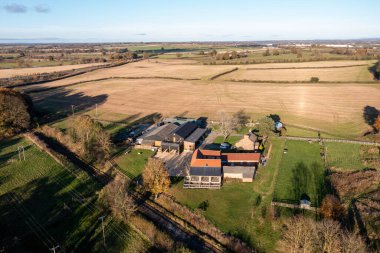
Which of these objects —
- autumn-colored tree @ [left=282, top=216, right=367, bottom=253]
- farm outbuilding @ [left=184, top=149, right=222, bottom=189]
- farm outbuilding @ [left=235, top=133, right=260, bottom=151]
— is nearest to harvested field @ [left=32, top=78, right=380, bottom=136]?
farm outbuilding @ [left=235, top=133, right=260, bottom=151]

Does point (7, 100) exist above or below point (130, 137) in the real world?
above

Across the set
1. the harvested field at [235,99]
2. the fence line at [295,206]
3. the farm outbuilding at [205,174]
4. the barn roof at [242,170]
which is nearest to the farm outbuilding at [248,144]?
the barn roof at [242,170]

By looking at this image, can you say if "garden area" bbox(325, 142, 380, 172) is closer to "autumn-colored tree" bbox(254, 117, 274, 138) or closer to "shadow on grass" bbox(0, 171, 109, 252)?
"autumn-colored tree" bbox(254, 117, 274, 138)

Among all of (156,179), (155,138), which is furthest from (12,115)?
(156,179)

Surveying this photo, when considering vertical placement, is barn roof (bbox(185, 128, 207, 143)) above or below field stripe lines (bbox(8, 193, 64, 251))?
above

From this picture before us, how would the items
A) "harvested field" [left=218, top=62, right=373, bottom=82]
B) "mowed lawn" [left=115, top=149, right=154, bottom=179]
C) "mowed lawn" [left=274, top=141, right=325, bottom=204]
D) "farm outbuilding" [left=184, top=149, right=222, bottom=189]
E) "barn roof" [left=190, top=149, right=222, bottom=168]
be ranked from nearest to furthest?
"mowed lawn" [left=274, top=141, right=325, bottom=204] < "farm outbuilding" [left=184, top=149, right=222, bottom=189] < "barn roof" [left=190, top=149, right=222, bottom=168] < "mowed lawn" [left=115, top=149, right=154, bottom=179] < "harvested field" [left=218, top=62, right=373, bottom=82]

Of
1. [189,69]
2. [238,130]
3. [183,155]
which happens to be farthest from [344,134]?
[189,69]

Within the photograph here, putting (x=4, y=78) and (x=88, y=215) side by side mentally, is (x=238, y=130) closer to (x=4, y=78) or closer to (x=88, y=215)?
(x=88, y=215)
